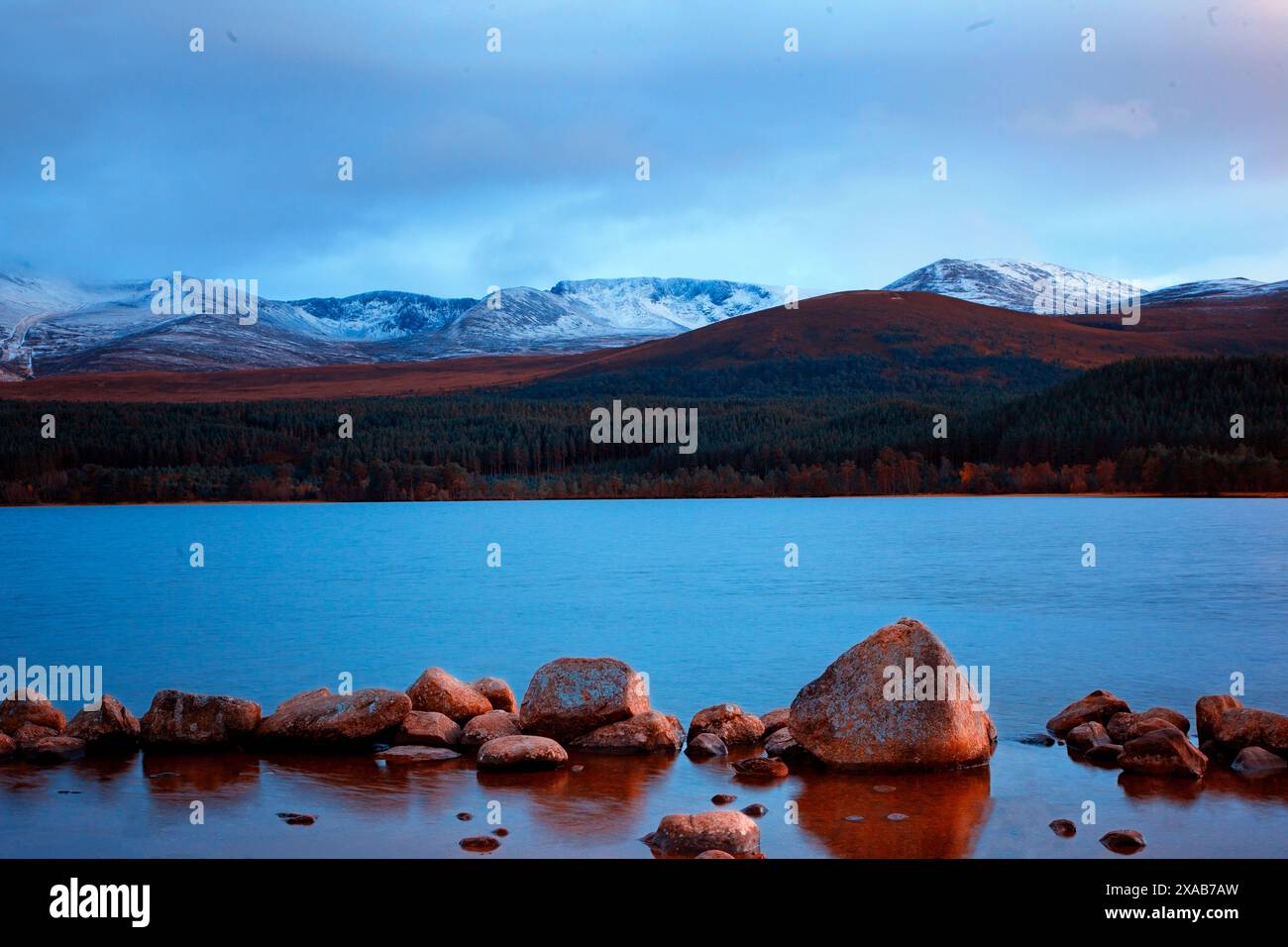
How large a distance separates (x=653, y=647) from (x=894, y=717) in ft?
44.5

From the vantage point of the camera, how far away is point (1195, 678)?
→ 67.6 ft

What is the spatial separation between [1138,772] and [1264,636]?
15.4m

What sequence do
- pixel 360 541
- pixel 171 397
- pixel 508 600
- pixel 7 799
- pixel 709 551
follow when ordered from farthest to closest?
pixel 171 397, pixel 360 541, pixel 709 551, pixel 508 600, pixel 7 799

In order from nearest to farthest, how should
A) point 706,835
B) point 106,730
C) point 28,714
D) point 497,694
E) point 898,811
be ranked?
point 706,835
point 898,811
point 106,730
point 28,714
point 497,694

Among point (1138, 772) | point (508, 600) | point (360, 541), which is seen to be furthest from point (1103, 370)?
point (1138, 772)

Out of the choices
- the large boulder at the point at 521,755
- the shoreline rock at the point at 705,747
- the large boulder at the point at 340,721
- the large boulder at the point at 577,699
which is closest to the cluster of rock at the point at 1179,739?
the shoreline rock at the point at 705,747

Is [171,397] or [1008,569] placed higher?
[171,397]

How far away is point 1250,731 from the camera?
12938mm

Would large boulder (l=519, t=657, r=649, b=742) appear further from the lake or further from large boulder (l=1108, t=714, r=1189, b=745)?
large boulder (l=1108, t=714, r=1189, b=745)

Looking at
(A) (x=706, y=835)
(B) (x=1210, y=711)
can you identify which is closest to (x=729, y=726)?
(A) (x=706, y=835)

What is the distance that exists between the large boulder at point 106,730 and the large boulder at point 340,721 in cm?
144

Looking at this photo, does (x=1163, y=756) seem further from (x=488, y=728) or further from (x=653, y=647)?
(x=653, y=647)

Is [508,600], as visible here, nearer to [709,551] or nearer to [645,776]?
[709,551]
